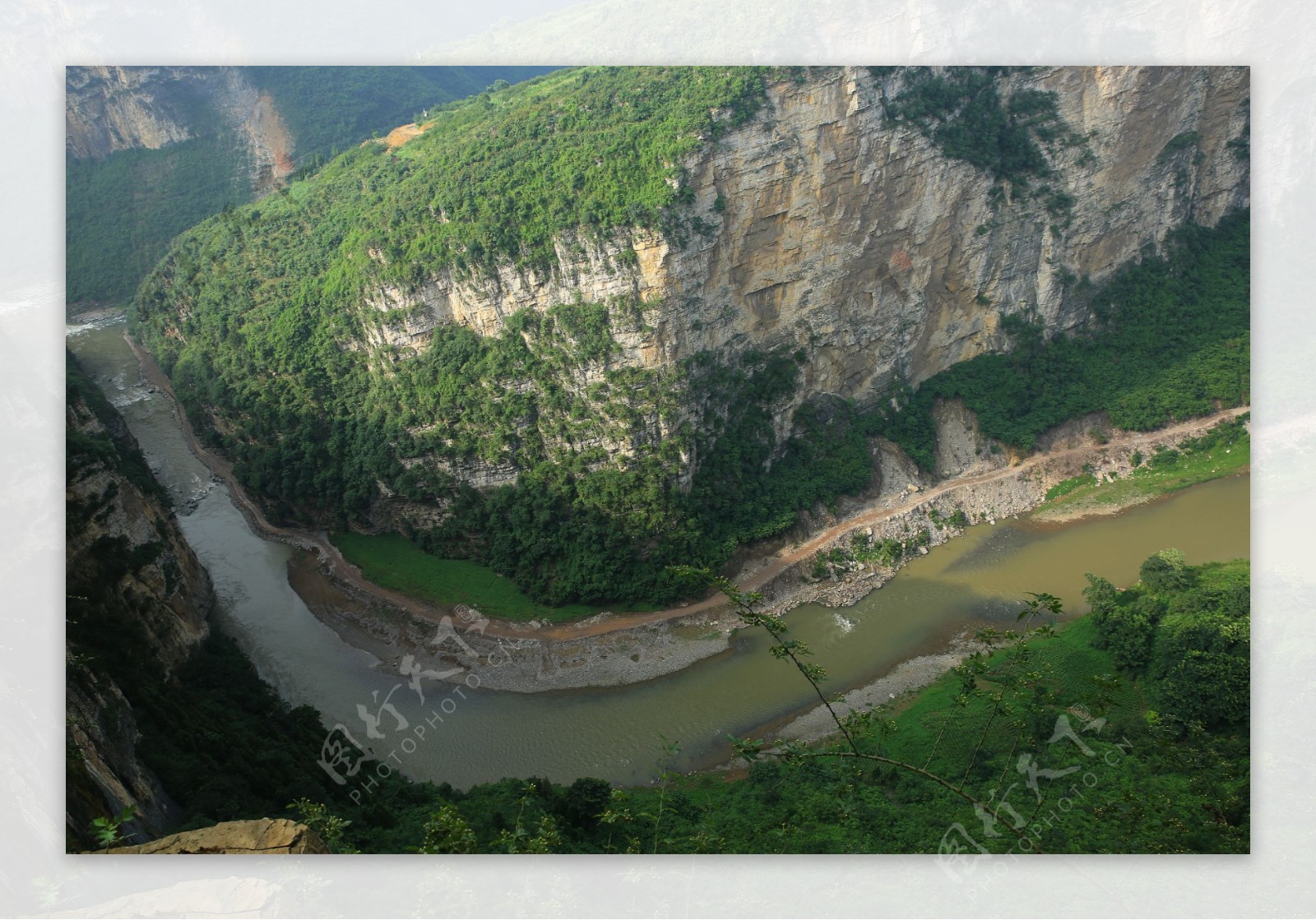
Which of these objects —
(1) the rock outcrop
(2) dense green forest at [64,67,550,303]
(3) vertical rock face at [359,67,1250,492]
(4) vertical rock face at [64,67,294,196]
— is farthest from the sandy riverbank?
(4) vertical rock face at [64,67,294,196]

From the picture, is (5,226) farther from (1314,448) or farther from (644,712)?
(1314,448)

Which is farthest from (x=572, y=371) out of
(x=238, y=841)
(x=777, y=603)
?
(x=238, y=841)

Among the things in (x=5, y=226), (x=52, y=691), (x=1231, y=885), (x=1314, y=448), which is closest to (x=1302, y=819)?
(x=1231, y=885)

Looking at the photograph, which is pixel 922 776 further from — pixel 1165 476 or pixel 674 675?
pixel 1165 476

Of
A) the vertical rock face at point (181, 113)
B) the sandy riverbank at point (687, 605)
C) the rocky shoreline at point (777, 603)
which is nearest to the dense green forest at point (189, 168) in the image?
the vertical rock face at point (181, 113)

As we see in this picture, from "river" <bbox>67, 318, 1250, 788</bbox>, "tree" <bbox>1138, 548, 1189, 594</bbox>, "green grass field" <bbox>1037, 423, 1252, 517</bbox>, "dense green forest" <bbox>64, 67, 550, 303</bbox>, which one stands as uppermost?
"dense green forest" <bbox>64, 67, 550, 303</bbox>

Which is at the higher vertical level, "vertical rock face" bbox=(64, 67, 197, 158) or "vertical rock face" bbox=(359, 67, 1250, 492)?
"vertical rock face" bbox=(64, 67, 197, 158)

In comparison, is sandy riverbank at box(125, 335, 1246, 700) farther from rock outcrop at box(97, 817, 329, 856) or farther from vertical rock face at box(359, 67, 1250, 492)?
rock outcrop at box(97, 817, 329, 856)

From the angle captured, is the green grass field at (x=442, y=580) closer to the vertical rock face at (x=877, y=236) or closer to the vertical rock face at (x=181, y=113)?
the vertical rock face at (x=877, y=236)
